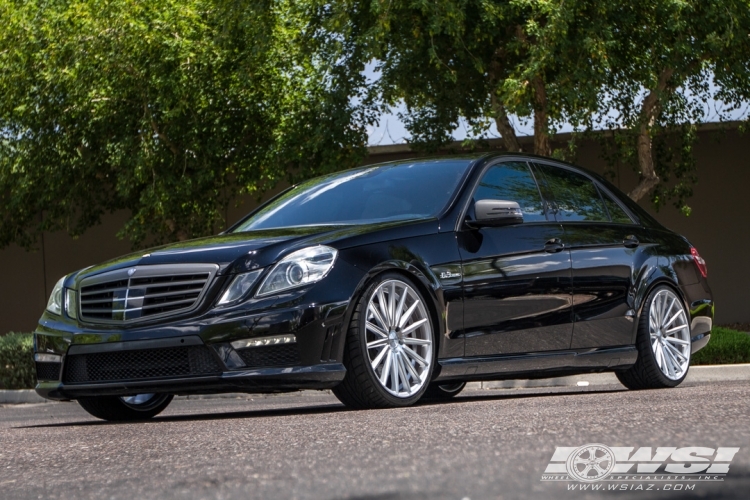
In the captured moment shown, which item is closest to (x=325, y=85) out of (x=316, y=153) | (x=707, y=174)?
(x=316, y=153)

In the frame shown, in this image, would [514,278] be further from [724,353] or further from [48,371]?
[724,353]

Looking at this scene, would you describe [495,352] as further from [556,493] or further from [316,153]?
[316,153]

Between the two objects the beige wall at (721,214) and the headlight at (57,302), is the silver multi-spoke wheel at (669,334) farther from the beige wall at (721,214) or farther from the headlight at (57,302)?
the beige wall at (721,214)

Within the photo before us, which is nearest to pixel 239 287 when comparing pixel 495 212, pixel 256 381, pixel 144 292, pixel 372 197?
pixel 256 381

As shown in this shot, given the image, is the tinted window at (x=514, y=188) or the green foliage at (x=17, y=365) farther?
the green foliage at (x=17, y=365)

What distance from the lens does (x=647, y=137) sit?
17.1 metres

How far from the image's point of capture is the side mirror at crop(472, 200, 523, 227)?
7129 mm

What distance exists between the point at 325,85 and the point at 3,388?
23.0 ft

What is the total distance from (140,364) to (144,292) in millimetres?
405

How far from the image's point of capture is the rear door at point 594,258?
7.83 metres

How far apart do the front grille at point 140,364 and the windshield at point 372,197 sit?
57.1 inches

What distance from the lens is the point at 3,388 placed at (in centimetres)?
1298

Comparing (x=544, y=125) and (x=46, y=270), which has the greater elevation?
(x=544, y=125)

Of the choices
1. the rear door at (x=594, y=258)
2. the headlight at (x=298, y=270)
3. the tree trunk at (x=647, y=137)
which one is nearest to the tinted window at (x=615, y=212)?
the rear door at (x=594, y=258)
